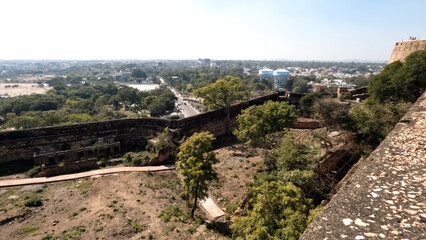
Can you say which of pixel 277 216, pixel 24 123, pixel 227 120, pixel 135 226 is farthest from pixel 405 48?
pixel 24 123

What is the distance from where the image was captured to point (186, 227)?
10.3 meters

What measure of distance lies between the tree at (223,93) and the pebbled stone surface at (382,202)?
15488mm

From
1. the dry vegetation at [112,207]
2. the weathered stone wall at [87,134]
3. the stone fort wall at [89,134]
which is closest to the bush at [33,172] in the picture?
the stone fort wall at [89,134]

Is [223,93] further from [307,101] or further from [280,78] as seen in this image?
[280,78]

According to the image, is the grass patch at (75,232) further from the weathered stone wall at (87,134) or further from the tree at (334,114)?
the tree at (334,114)

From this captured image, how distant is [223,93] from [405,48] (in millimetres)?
16747

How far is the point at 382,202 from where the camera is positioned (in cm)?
395

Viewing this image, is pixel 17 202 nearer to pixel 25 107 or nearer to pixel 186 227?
pixel 186 227

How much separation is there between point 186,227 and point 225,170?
5.76 metres

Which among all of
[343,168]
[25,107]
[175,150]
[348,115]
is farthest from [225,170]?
[25,107]

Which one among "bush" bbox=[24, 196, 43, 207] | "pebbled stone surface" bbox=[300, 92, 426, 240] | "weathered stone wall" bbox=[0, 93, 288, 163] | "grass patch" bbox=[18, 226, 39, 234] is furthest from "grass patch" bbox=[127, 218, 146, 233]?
"weathered stone wall" bbox=[0, 93, 288, 163]

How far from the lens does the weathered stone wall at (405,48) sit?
62.0ft

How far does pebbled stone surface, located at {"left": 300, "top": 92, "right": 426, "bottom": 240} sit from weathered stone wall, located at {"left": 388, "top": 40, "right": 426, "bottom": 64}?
18.8m

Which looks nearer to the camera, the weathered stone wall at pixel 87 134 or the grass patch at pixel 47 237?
the grass patch at pixel 47 237
